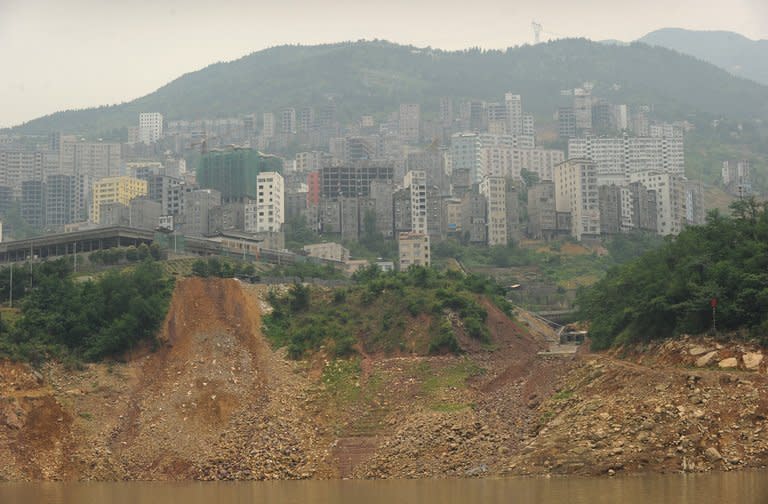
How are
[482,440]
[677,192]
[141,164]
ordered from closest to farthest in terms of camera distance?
[482,440], [677,192], [141,164]

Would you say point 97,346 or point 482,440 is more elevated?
point 97,346

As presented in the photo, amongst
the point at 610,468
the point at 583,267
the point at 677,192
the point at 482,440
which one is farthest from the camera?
the point at 677,192

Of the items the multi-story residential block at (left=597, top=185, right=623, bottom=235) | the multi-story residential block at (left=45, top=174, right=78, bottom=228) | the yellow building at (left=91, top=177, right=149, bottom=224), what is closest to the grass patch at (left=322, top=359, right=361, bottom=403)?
the multi-story residential block at (left=597, top=185, right=623, bottom=235)

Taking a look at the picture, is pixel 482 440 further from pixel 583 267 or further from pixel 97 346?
pixel 583 267

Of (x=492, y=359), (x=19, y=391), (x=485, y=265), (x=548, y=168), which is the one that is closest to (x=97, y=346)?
(x=19, y=391)

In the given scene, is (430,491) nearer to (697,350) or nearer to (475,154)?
(697,350)
